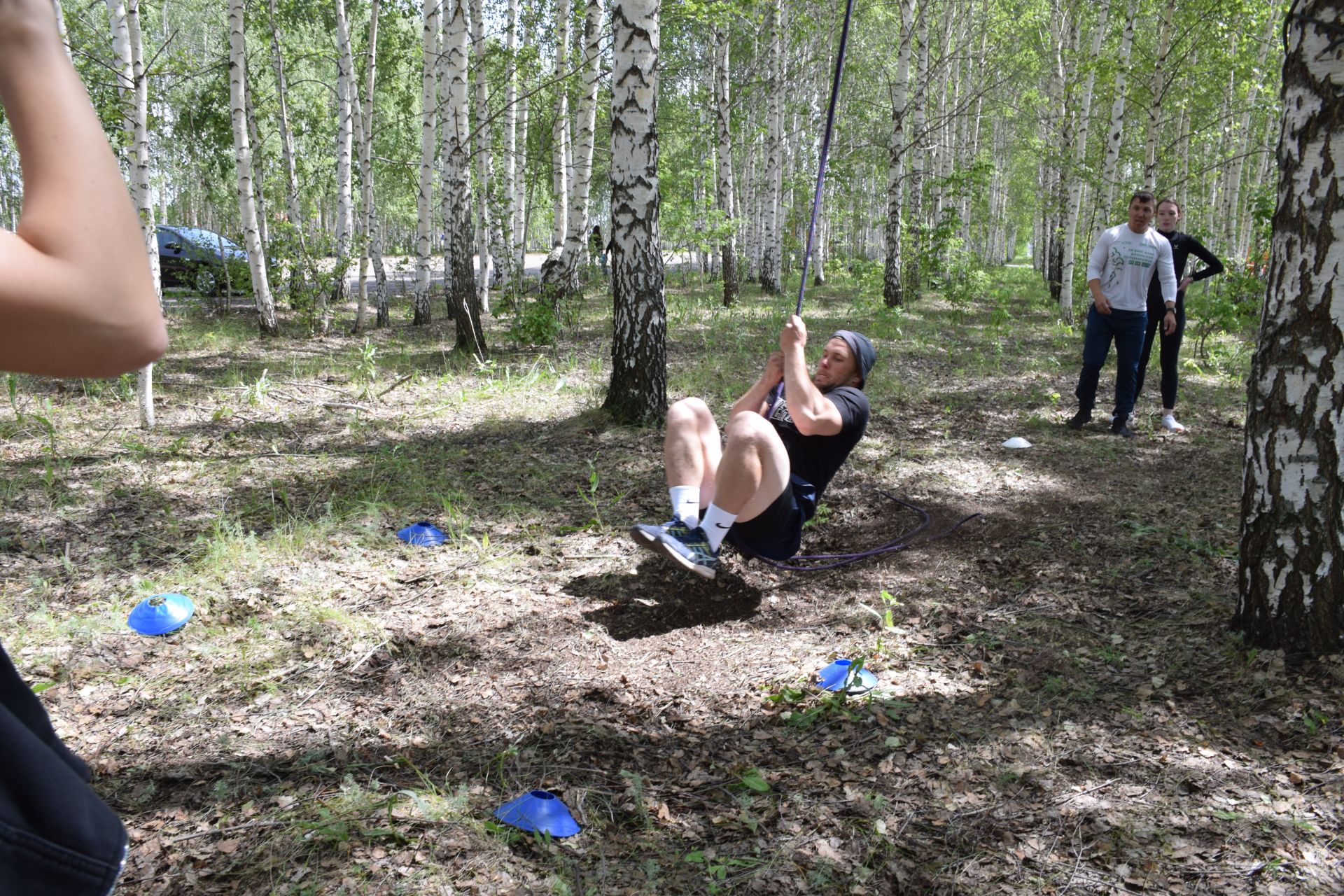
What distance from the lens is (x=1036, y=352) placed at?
1111 centimetres

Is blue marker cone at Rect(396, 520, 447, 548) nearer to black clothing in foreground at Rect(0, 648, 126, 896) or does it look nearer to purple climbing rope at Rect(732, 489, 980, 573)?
purple climbing rope at Rect(732, 489, 980, 573)

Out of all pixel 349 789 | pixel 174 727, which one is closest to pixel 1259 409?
pixel 349 789

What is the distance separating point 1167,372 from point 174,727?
7.08 meters

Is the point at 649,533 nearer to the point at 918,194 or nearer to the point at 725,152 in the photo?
the point at 725,152

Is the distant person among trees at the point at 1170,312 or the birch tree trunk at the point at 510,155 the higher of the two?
the birch tree trunk at the point at 510,155

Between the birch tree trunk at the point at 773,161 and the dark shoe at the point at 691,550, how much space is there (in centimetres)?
1385

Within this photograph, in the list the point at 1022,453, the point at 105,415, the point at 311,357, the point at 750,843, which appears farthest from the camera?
the point at 311,357

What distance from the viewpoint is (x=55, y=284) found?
2.15 feet

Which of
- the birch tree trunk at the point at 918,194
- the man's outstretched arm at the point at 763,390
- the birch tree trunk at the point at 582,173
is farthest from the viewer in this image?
the birch tree trunk at the point at 918,194

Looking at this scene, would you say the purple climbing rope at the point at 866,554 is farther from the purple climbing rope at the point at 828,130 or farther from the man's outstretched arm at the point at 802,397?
the purple climbing rope at the point at 828,130

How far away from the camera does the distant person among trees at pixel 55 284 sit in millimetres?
657

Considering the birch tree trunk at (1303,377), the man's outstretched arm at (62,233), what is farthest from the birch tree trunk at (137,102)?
the birch tree trunk at (1303,377)

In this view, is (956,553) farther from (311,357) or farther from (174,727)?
(311,357)

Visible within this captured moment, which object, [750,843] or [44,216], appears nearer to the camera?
[44,216]
